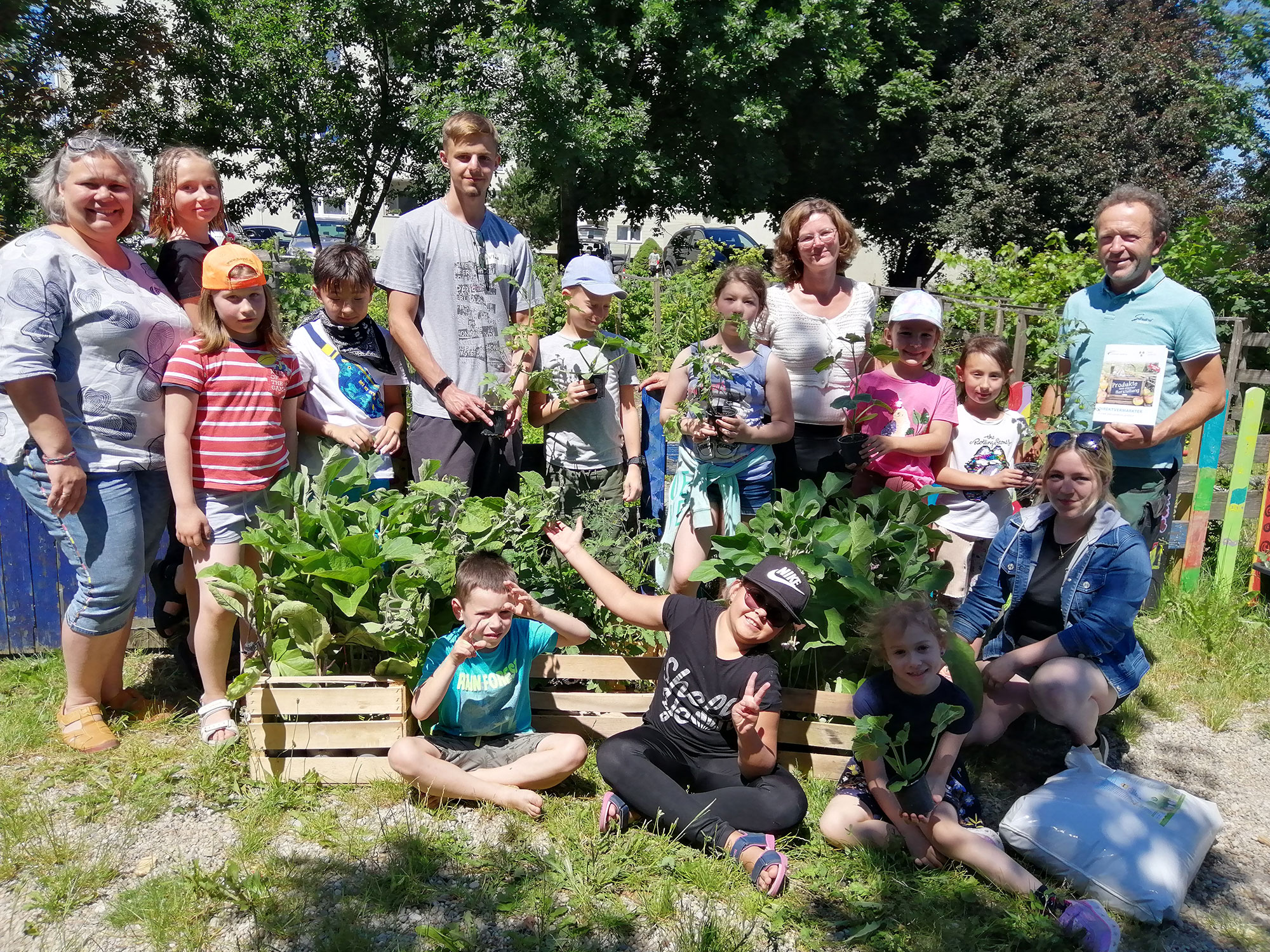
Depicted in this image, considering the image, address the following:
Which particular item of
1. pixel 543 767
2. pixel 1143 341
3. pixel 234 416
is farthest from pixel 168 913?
pixel 1143 341

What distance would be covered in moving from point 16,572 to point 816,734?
3.38 meters

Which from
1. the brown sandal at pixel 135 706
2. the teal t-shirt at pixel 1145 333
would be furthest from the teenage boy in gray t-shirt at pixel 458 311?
the teal t-shirt at pixel 1145 333

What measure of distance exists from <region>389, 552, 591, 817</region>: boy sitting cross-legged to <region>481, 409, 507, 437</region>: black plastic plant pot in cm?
64

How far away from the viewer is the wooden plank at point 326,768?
308 cm

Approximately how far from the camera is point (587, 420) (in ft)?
12.5

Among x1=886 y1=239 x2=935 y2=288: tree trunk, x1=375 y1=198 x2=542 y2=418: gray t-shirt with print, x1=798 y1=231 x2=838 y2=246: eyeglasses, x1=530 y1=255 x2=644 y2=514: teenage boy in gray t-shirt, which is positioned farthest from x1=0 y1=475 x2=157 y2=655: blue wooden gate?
x1=886 y1=239 x2=935 y2=288: tree trunk

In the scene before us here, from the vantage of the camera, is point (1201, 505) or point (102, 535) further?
point (1201, 505)

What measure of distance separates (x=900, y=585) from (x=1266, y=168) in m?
10.9

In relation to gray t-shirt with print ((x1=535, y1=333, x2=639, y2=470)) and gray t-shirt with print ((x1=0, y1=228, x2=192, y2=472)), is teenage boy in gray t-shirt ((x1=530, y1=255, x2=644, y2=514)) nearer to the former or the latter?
gray t-shirt with print ((x1=535, y1=333, x2=639, y2=470))

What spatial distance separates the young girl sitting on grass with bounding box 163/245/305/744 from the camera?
312cm

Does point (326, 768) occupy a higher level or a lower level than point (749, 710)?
lower

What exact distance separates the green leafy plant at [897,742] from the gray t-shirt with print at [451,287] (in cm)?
189

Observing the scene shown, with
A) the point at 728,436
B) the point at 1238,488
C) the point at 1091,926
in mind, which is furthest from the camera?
the point at 1238,488

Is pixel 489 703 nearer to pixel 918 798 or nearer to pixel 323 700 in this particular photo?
pixel 323 700
